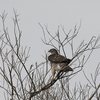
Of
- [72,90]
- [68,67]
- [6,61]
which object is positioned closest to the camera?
[6,61]

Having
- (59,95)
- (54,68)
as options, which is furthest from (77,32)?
(59,95)

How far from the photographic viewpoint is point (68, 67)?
13.6 feet

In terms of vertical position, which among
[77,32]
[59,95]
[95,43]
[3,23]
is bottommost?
[59,95]

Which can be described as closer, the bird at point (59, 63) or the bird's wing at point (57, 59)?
the bird at point (59, 63)

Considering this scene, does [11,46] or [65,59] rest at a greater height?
[11,46]

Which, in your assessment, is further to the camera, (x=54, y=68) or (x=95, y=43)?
(x=54, y=68)

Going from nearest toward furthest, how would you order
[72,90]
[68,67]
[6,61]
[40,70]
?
[6,61] → [68,67] → [40,70] → [72,90]

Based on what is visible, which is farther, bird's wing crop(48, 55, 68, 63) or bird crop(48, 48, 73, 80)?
bird's wing crop(48, 55, 68, 63)

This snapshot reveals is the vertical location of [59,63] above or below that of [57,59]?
below

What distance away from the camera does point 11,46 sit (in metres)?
3.89

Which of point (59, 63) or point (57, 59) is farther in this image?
point (57, 59)

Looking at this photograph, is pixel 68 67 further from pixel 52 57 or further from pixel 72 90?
pixel 72 90

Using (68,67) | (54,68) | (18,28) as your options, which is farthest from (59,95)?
(18,28)

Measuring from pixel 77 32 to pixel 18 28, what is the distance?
1.12 metres
